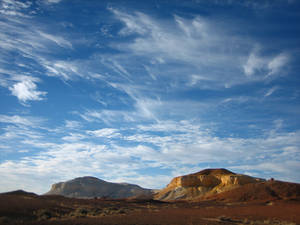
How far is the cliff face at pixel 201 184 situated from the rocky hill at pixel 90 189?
22433 mm

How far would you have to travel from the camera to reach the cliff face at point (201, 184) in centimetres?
7711

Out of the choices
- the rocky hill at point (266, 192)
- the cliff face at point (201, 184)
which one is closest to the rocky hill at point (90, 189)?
the cliff face at point (201, 184)

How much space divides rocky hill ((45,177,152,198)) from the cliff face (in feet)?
73.6

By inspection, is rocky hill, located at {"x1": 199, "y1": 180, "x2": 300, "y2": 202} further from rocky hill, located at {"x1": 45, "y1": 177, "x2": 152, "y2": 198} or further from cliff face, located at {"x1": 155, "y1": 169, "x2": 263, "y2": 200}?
rocky hill, located at {"x1": 45, "y1": 177, "x2": 152, "y2": 198}

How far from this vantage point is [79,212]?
95.5ft

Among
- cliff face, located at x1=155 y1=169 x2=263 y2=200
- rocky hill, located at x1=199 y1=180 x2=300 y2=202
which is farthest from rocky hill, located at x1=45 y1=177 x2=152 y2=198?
rocky hill, located at x1=199 y1=180 x2=300 y2=202

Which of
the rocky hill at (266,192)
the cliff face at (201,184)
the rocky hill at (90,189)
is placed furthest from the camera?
the rocky hill at (90,189)

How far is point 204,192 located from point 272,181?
2233 centimetres

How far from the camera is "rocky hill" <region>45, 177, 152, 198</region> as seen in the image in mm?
109875

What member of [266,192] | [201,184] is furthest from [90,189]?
[266,192]

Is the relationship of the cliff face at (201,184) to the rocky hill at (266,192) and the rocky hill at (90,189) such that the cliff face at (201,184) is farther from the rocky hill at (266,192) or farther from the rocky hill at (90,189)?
the rocky hill at (90,189)

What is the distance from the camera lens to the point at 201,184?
85688 millimetres

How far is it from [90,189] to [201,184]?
48942 mm

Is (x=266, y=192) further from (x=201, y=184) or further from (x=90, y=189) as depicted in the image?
(x=90, y=189)
